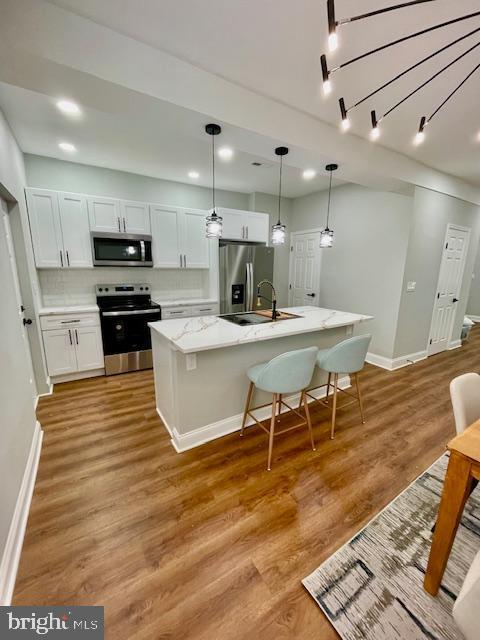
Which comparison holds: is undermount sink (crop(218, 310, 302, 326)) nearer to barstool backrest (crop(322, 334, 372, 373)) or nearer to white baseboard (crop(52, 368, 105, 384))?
barstool backrest (crop(322, 334, 372, 373))

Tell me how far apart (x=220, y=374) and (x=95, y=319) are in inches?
86.5

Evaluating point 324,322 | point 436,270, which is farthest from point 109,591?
point 436,270

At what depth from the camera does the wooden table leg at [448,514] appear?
1.15 meters

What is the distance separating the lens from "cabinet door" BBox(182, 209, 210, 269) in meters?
4.21

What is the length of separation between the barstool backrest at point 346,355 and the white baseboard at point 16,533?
231 cm

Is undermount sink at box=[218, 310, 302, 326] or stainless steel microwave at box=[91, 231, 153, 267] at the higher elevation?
stainless steel microwave at box=[91, 231, 153, 267]

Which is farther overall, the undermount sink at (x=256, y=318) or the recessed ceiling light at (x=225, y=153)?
the recessed ceiling light at (x=225, y=153)

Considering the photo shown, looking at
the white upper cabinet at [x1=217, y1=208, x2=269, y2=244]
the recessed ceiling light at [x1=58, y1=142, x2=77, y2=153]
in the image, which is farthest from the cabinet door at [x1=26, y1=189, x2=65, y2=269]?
the white upper cabinet at [x1=217, y1=208, x2=269, y2=244]

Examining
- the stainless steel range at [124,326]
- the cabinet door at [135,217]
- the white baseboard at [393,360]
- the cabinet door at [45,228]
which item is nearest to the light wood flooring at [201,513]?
the stainless steel range at [124,326]

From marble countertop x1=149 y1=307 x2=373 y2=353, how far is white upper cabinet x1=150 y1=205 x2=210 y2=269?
1842 mm

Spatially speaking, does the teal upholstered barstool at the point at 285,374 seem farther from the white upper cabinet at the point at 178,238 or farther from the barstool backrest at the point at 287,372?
the white upper cabinet at the point at 178,238

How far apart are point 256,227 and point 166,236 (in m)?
1.54

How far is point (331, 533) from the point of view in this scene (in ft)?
5.22

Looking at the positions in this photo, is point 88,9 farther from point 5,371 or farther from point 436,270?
point 436,270
